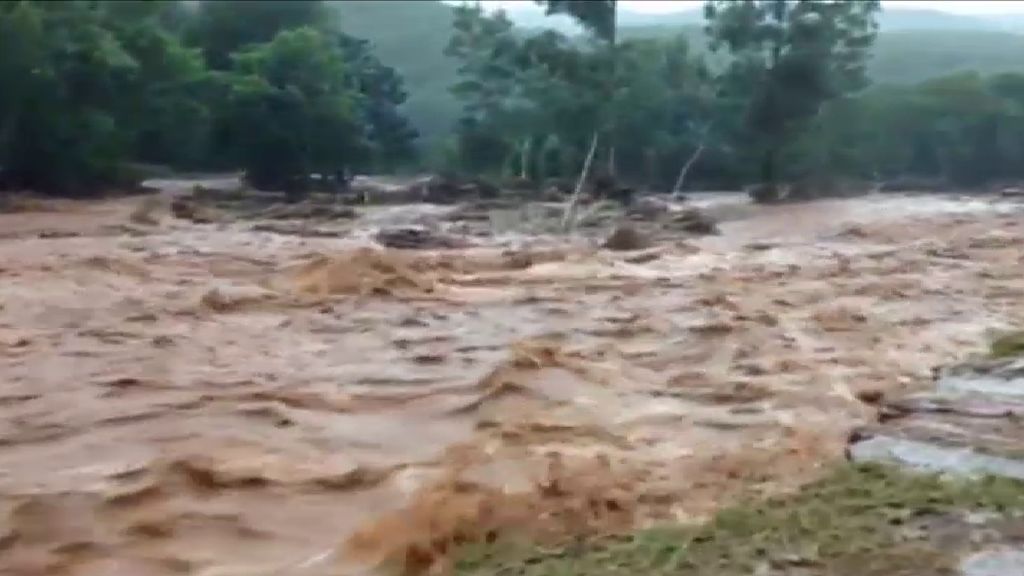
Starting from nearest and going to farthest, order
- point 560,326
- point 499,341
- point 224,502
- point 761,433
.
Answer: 1. point 224,502
2. point 761,433
3. point 499,341
4. point 560,326

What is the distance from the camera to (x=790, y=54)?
22.3 m

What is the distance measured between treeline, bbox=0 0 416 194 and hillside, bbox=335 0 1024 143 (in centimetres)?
→ 556

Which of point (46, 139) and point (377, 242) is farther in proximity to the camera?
point (46, 139)

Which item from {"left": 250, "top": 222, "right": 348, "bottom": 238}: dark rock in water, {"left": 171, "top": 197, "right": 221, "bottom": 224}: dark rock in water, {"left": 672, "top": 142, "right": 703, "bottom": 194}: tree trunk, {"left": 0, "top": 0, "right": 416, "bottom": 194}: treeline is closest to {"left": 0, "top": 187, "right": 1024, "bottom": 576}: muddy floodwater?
{"left": 250, "top": 222, "right": 348, "bottom": 238}: dark rock in water

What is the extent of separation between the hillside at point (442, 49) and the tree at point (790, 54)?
20.8 feet

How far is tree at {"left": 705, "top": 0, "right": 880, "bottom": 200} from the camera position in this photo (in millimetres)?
22203

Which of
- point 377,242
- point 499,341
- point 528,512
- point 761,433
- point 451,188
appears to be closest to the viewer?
point 528,512

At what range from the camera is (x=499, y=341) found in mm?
8336

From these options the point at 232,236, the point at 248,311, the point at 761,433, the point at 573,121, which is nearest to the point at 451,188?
the point at 573,121

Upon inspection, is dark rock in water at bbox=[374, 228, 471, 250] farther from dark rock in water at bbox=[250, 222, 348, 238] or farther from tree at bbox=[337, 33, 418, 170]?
tree at bbox=[337, 33, 418, 170]

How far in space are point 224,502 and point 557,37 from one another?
18.3 metres

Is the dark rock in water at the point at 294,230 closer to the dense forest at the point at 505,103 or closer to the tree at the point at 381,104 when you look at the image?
the dense forest at the point at 505,103

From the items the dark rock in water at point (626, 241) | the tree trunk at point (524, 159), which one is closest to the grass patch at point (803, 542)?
the dark rock in water at point (626, 241)

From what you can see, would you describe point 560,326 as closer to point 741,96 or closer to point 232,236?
point 232,236
